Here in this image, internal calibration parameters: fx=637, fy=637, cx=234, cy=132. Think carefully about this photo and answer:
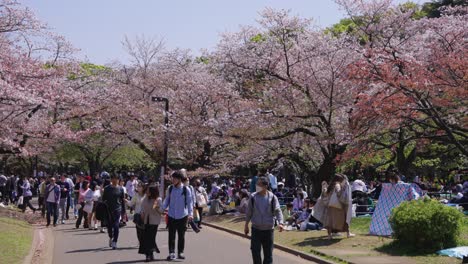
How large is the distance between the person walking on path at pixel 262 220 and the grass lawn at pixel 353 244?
259 centimetres

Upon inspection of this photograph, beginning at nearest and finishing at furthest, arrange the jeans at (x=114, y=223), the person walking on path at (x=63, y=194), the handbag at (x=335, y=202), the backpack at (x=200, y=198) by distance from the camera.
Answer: the jeans at (x=114, y=223)
the handbag at (x=335, y=202)
the backpack at (x=200, y=198)
the person walking on path at (x=63, y=194)

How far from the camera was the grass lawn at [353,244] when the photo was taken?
38.1ft

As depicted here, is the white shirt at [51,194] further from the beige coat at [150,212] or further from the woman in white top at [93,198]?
the beige coat at [150,212]

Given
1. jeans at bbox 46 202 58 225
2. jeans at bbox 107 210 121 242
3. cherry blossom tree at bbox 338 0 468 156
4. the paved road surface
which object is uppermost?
cherry blossom tree at bbox 338 0 468 156

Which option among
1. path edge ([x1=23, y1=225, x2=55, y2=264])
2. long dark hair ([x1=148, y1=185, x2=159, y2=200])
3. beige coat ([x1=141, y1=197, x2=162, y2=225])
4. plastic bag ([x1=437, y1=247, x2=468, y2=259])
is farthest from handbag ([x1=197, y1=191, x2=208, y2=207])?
plastic bag ([x1=437, y1=247, x2=468, y2=259])

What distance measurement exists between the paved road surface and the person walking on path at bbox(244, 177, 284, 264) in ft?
8.66

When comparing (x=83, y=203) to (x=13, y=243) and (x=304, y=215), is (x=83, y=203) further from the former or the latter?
(x=304, y=215)

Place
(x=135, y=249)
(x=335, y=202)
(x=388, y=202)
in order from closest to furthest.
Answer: (x=135, y=249) < (x=335, y=202) < (x=388, y=202)

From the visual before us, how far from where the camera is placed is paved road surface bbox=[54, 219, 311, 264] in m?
12.4

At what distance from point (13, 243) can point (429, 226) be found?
8.88 metres

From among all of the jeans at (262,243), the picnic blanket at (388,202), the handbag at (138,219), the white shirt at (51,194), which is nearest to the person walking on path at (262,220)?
the jeans at (262,243)

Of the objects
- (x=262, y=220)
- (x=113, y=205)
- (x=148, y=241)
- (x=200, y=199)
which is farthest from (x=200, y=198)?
(x=262, y=220)

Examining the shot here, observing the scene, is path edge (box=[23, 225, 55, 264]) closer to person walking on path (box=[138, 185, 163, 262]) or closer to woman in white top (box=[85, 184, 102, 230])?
woman in white top (box=[85, 184, 102, 230])

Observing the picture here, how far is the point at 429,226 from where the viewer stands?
1199cm
